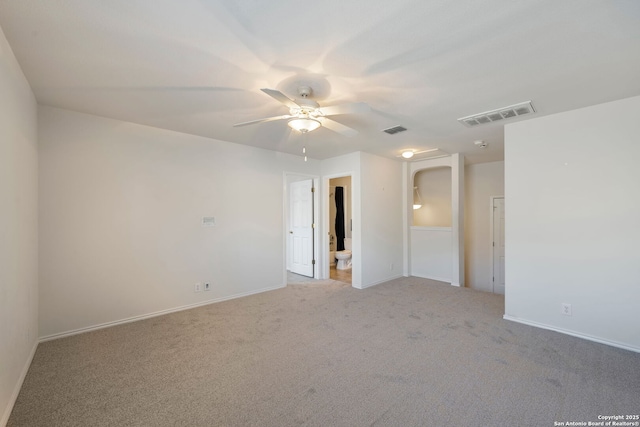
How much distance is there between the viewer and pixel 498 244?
5555mm

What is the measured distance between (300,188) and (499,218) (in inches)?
166

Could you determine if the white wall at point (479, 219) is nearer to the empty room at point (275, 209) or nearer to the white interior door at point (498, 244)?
the white interior door at point (498, 244)

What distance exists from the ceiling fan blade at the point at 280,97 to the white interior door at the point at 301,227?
10.8 feet

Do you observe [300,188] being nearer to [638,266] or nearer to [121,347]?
[121,347]

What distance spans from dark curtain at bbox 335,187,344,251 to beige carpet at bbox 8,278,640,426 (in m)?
3.56

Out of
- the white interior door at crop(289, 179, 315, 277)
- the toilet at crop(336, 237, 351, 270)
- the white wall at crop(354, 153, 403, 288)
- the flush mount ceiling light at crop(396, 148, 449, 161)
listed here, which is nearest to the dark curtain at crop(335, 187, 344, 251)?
the toilet at crop(336, 237, 351, 270)

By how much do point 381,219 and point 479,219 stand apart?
2.38m

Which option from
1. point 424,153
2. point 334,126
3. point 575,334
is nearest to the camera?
point 334,126

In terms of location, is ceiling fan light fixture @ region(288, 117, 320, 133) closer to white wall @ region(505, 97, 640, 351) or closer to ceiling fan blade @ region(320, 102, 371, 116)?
ceiling fan blade @ region(320, 102, 371, 116)

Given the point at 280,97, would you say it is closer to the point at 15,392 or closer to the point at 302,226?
the point at 15,392

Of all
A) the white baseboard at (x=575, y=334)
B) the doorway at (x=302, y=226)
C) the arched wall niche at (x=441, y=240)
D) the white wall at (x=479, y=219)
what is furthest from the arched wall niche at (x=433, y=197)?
the white baseboard at (x=575, y=334)

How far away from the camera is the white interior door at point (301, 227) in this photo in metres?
5.50

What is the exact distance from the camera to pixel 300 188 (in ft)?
18.7

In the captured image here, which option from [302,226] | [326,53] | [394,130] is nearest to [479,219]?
[394,130]
